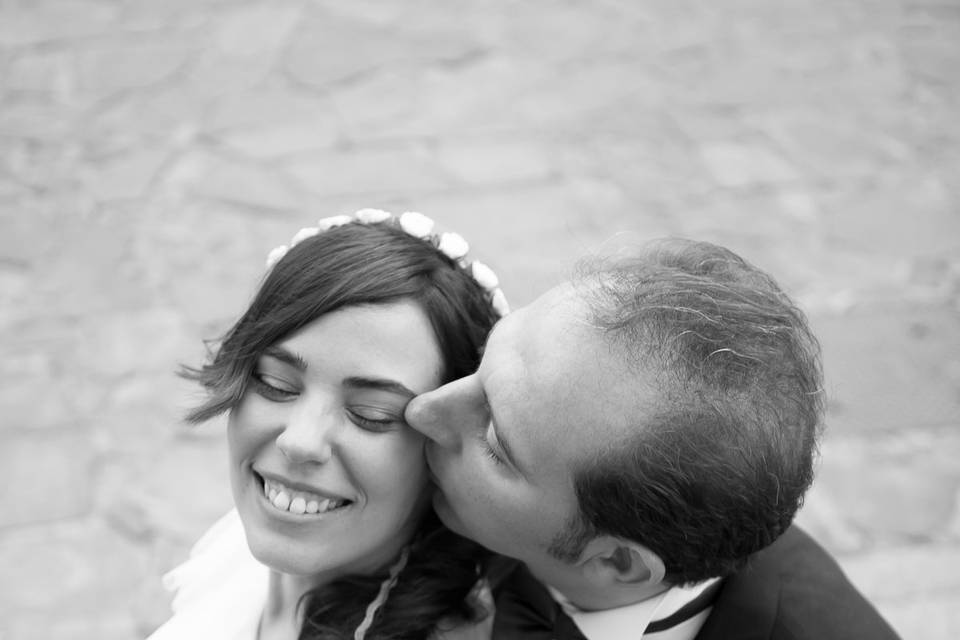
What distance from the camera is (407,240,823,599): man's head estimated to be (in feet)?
6.11

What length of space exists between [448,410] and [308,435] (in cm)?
30

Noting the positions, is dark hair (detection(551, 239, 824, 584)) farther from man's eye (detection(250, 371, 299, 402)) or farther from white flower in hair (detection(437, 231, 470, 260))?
man's eye (detection(250, 371, 299, 402))

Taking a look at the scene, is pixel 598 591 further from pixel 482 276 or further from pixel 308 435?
pixel 482 276

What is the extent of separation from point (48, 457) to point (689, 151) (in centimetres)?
405

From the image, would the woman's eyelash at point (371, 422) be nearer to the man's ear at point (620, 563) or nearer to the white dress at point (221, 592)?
the man's ear at point (620, 563)

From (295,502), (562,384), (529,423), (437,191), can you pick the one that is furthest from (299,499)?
(437,191)

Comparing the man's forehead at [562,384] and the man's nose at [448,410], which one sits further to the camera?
the man's nose at [448,410]

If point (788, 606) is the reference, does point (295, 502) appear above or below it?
above

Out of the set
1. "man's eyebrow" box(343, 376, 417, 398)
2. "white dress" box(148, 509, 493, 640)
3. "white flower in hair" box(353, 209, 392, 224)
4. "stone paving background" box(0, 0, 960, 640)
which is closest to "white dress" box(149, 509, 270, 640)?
"white dress" box(148, 509, 493, 640)

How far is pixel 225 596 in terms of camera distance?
8.82ft

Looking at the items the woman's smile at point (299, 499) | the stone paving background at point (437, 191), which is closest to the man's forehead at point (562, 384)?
the woman's smile at point (299, 499)

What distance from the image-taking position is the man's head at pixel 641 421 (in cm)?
186

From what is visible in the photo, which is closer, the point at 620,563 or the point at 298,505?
the point at 620,563

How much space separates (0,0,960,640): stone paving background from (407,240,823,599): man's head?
95.2 inches
